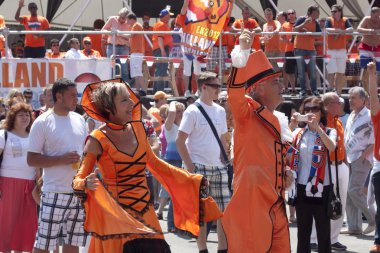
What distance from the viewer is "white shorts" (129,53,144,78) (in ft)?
54.4

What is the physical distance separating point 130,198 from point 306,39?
1095 centimetres

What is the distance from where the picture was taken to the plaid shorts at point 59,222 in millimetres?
7766

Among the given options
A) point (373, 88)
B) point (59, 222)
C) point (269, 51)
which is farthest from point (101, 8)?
point (59, 222)

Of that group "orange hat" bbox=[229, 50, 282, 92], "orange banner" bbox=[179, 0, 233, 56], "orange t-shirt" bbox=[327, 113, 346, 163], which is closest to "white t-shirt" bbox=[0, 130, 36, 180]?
"orange hat" bbox=[229, 50, 282, 92]

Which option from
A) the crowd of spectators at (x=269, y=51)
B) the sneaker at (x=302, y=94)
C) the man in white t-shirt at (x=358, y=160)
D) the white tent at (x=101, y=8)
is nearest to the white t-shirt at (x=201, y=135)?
the man in white t-shirt at (x=358, y=160)

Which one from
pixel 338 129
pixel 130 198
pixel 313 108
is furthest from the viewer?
pixel 338 129

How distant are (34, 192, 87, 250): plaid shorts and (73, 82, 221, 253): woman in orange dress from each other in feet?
4.97

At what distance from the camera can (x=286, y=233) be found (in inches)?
268

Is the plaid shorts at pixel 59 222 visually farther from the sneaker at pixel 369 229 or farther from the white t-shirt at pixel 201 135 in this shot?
the sneaker at pixel 369 229

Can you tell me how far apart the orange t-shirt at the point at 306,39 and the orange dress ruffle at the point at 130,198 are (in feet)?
34.4

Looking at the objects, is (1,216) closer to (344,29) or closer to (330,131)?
(330,131)

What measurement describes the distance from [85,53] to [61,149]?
392 inches

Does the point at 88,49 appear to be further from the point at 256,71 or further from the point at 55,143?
the point at 256,71

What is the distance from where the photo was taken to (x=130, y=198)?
6211mm
